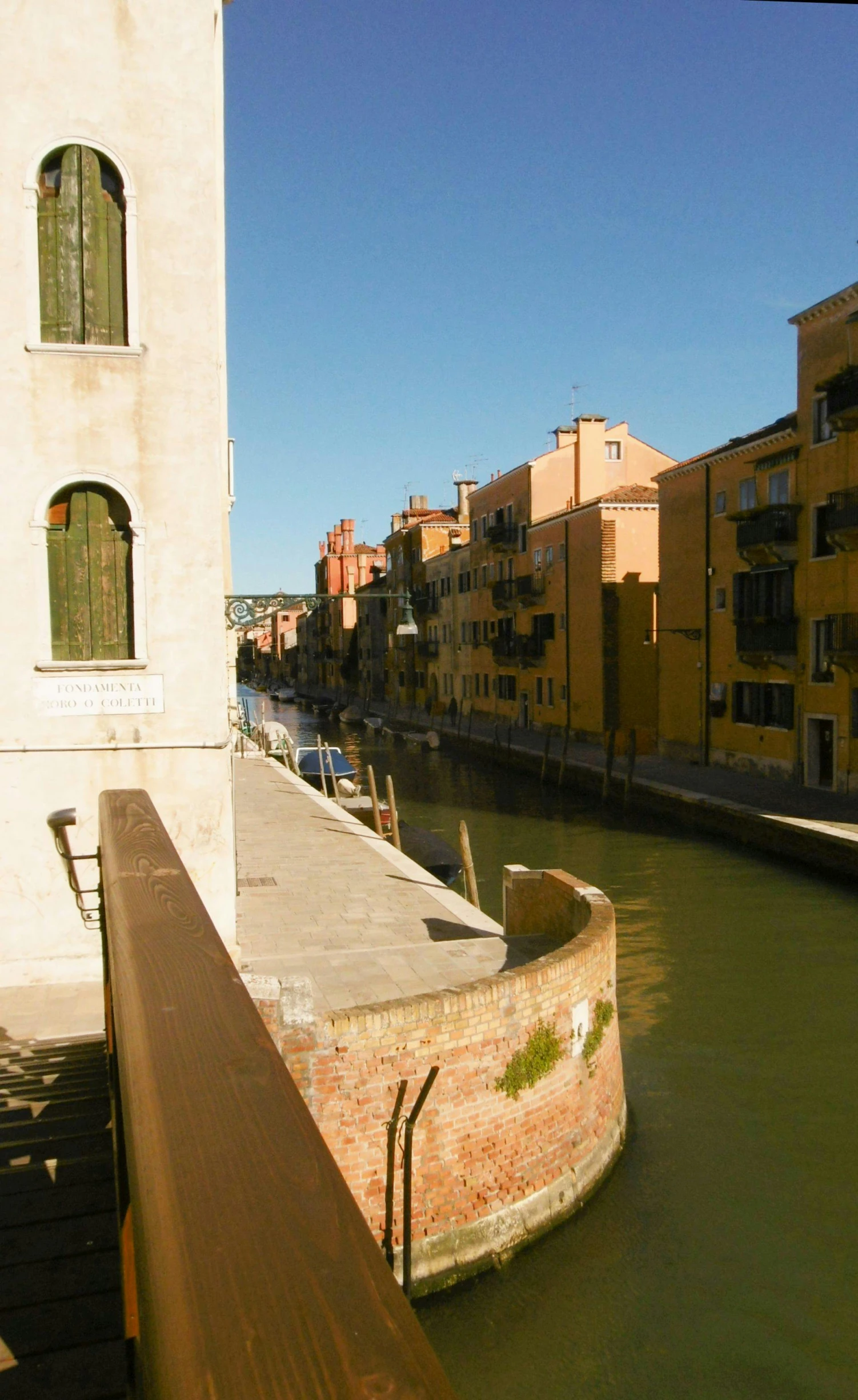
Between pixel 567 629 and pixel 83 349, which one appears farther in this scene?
pixel 567 629

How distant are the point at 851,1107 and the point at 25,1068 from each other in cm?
742

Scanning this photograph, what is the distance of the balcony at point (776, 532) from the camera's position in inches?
914

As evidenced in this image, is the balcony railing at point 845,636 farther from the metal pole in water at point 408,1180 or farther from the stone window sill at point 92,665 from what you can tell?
the metal pole in water at point 408,1180

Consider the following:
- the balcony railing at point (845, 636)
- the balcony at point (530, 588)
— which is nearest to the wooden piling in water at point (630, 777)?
the balcony railing at point (845, 636)

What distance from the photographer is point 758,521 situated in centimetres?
2381

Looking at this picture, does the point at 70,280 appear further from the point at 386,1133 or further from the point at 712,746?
the point at 712,746

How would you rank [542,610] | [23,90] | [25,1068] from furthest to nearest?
[542,610], [23,90], [25,1068]

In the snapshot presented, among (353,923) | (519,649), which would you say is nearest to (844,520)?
(353,923)

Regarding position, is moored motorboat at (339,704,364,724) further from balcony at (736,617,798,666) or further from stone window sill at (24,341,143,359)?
stone window sill at (24,341,143,359)

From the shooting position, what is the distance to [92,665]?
9.18 metres

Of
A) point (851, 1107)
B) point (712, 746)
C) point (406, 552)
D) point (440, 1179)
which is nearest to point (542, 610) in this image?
point (712, 746)

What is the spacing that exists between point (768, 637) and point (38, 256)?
18928mm

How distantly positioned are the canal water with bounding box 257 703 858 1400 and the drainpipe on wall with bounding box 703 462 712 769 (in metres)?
12.4

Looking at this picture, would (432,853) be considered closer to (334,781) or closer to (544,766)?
(334,781)
